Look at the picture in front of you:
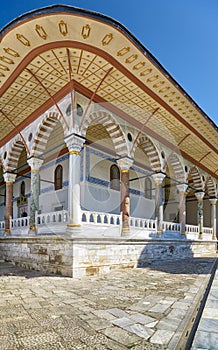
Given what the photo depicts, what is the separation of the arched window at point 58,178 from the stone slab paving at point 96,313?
6.77 meters

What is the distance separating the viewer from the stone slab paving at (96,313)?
8.27 feet

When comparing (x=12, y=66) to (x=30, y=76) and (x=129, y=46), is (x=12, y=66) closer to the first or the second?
(x=30, y=76)

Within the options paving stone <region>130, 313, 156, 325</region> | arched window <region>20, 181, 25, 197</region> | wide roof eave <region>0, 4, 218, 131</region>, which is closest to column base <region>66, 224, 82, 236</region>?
paving stone <region>130, 313, 156, 325</region>

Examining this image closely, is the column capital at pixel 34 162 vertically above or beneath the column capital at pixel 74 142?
beneath

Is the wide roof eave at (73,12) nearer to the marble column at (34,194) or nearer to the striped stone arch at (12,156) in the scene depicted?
the marble column at (34,194)

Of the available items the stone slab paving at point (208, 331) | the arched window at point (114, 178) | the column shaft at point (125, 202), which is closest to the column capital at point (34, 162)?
the column shaft at point (125, 202)

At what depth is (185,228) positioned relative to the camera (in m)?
12.0

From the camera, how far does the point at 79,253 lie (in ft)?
20.6

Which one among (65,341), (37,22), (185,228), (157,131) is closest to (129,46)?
(37,22)

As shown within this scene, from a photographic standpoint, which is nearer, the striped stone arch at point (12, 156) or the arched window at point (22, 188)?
the striped stone arch at point (12, 156)

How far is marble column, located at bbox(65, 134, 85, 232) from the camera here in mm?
6657

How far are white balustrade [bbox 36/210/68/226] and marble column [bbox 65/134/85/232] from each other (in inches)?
19.6

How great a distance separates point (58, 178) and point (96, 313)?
9365mm

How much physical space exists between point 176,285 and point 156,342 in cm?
294
